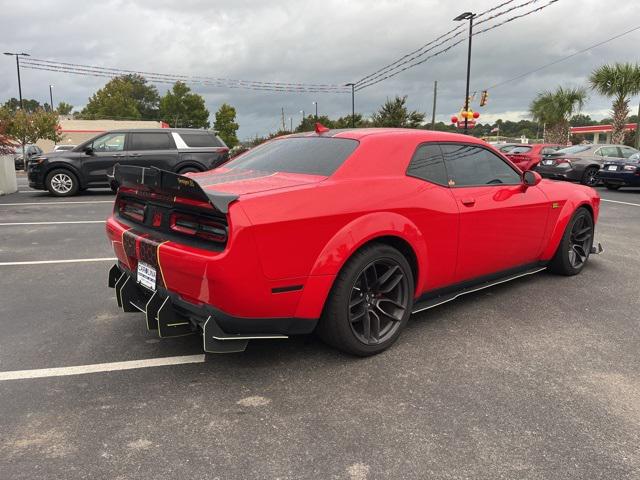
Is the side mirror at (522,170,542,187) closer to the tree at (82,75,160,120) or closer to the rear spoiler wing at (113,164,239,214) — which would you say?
the rear spoiler wing at (113,164,239,214)

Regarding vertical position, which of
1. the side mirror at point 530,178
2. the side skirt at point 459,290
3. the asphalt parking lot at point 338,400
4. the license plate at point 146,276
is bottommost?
the asphalt parking lot at point 338,400

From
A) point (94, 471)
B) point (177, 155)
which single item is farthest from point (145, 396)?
point (177, 155)

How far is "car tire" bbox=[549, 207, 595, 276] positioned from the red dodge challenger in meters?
0.80

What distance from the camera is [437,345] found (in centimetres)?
342

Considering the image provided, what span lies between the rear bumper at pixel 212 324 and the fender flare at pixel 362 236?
36 cm

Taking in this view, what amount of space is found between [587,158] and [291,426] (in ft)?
52.7

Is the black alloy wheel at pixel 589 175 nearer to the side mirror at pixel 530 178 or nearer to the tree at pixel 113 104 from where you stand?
the side mirror at pixel 530 178

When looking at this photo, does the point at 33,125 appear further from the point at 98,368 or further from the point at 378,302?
the point at 378,302

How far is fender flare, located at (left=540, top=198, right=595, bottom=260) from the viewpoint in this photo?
469 centimetres

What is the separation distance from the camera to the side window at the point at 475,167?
379cm

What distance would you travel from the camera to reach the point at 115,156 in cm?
1237

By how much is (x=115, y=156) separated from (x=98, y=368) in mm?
10433

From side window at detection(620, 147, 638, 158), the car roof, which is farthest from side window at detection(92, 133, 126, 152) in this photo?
side window at detection(620, 147, 638, 158)

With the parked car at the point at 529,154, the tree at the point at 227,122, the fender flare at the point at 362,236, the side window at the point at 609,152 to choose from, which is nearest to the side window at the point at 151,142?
the fender flare at the point at 362,236
